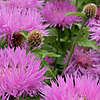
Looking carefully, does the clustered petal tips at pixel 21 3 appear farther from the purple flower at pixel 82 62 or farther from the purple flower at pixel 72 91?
the purple flower at pixel 72 91

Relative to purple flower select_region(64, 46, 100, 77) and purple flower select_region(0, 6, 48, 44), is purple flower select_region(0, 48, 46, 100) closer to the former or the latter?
purple flower select_region(0, 6, 48, 44)

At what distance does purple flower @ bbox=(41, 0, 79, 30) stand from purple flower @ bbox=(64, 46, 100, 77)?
0.17 meters

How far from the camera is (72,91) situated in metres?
0.69

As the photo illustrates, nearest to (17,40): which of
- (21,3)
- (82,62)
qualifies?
(21,3)

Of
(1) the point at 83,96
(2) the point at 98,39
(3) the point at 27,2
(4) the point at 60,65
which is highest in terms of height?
(3) the point at 27,2

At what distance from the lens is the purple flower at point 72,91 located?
65 cm

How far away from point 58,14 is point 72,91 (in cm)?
64

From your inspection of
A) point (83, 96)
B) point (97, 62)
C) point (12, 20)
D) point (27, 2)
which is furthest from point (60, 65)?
point (83, 96)

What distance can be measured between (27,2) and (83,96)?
689 millimetres

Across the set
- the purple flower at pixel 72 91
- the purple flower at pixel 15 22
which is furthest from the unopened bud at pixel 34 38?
the purple flower at pixel 72 91

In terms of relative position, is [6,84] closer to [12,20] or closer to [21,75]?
[21,75]

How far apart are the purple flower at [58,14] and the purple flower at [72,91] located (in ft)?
1.86

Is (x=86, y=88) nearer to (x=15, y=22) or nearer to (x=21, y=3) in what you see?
(x=15, y=22)

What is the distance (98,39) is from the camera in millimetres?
954
